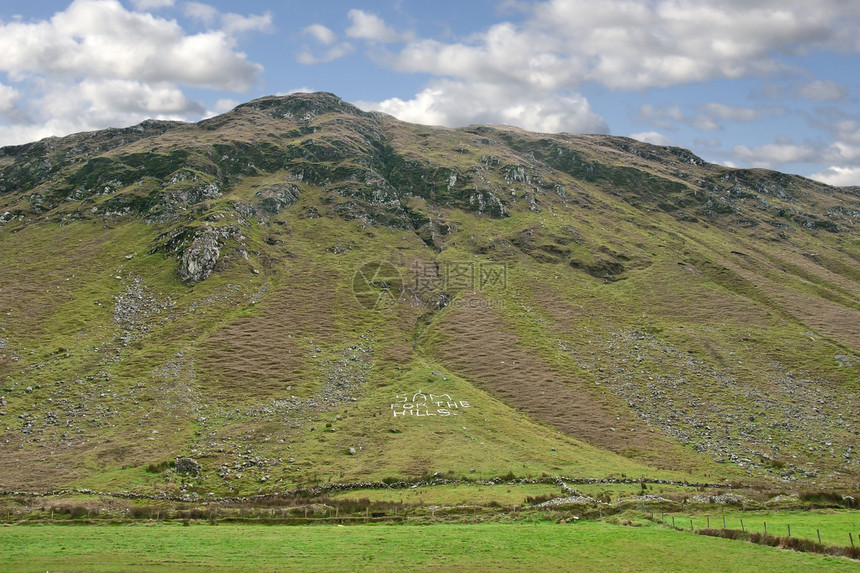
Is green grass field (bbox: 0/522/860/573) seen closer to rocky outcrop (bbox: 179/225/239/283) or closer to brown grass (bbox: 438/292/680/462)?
brown grass (bbox: 438/292/680/462)

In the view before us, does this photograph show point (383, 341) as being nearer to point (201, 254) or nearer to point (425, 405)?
point (425, 405)

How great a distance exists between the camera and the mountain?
64.9 m

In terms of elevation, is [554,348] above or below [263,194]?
below

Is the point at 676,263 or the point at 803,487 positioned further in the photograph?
the point at 676,263

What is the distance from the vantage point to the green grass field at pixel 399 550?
102 ft

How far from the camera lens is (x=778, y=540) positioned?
34.2 m

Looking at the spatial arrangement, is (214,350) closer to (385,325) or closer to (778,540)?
(385,325)

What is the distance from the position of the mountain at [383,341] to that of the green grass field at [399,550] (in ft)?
63.1

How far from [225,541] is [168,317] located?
77.5m

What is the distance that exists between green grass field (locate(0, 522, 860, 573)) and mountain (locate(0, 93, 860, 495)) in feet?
63.1

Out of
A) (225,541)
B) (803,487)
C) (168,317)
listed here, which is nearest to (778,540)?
(803,487)

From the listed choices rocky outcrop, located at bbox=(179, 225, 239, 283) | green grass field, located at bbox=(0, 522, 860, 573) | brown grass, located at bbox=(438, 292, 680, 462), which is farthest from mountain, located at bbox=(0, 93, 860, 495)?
green grass field, located at bbox=(0, 522, 860, 573)

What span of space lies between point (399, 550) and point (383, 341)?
70285 mm

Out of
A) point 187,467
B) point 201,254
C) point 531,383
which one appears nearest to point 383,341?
point 531,383
